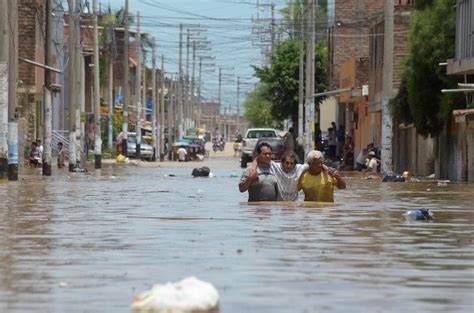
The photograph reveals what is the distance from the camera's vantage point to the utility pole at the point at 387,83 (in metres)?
55.2

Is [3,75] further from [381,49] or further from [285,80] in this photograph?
[285,80]

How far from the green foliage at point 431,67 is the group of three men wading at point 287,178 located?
25.5 m

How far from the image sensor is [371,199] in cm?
3198

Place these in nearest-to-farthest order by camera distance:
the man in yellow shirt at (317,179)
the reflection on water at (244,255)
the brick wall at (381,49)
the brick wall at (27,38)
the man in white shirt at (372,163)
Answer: the reflection on water at (244,255), the man in yellow shirt at (317,179), the man in white shirt at (372,163), the brick wall at (381,49), the brick wall at (27,38)

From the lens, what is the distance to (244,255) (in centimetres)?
1576

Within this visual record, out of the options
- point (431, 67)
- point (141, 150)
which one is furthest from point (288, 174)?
point (141, 150)

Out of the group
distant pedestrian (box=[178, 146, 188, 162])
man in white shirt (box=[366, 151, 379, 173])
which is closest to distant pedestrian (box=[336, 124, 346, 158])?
→ distant pedestrian (box=[178, 146, 188, 162])

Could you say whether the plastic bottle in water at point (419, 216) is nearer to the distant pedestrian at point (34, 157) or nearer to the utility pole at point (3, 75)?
the utility pole at point (3, 75)

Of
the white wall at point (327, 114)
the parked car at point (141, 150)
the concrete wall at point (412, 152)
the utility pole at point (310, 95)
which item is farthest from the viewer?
the white wall at point (327, 114)

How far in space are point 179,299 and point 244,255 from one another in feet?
16.5

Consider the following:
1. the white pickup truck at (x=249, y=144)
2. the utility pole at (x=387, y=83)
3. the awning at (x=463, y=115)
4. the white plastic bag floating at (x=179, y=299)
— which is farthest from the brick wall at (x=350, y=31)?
the white plastic bag floating at (x=179, y=299)

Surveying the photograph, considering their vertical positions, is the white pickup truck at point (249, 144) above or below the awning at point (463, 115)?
below

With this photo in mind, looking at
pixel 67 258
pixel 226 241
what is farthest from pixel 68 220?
pixel 67 258

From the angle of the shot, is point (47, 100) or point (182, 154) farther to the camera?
point (182, 154)
